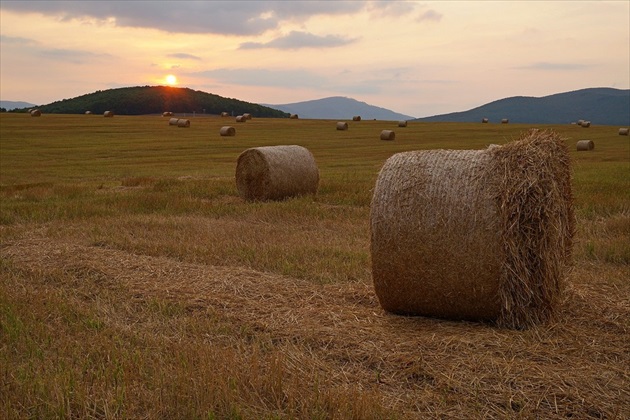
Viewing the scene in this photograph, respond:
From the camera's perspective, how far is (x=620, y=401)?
5.12 meters

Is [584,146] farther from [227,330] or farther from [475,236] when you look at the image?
[227,330]

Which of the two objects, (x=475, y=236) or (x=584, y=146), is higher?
(x=584, y=146)

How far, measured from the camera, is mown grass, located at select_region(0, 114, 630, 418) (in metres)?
5.02

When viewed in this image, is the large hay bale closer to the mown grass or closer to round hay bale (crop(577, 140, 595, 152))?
the mown grass

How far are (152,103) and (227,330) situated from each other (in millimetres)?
107143

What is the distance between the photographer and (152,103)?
4316 inches

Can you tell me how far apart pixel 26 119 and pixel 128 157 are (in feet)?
95.9

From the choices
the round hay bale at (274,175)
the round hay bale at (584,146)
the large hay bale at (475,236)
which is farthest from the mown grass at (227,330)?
the round hay bale at (584,146)

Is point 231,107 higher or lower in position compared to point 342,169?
higher

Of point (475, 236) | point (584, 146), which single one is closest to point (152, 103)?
point (584, 146)

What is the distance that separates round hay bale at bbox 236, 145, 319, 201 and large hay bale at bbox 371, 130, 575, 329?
969 centimetres

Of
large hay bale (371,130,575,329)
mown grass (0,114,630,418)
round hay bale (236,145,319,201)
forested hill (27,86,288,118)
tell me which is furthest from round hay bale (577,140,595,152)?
forested hill (27,86,288,118)

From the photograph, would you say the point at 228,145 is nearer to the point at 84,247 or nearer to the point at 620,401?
the point at 84,247

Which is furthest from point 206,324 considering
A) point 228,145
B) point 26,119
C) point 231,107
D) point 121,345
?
point 231,107
